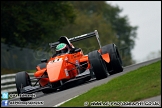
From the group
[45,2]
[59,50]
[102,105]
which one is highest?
[45,2]

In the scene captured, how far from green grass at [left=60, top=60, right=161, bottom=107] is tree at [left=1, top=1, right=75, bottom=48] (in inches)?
979

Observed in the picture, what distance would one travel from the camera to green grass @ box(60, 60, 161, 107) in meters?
13.5

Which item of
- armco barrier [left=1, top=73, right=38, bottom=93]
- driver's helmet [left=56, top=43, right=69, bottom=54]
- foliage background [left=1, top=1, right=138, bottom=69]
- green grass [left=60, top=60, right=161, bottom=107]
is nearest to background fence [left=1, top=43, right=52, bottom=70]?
foliage background [left=1, top=1, right=138, bottom=69]

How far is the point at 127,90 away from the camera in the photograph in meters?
14.4

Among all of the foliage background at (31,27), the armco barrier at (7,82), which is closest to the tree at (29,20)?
the foliage background at (31,27)

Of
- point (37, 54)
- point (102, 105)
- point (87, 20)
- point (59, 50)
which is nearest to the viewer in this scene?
point (102, 105)

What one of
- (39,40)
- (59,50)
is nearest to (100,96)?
(59,50)

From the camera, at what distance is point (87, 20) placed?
84750 millimetres

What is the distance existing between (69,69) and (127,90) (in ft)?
19.7

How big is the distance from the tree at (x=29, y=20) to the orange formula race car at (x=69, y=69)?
19286 mm

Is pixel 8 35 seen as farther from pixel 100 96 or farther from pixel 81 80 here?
pixel 100 96

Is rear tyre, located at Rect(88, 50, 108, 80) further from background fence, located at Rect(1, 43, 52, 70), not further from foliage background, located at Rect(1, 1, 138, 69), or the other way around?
background fence, located at Rect(1, 43, 52, 70)

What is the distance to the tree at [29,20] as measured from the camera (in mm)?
41219

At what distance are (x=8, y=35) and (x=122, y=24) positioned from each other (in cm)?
6907
